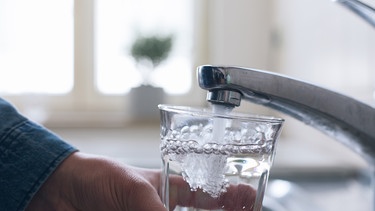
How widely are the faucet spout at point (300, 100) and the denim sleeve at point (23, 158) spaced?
0.21 metres

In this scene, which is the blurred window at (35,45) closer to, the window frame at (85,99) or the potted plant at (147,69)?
the window frame at (85,99)

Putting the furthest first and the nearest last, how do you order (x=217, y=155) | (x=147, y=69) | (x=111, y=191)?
(x=147, y=69)
(x=111, y=191)
(x=217, y=155)

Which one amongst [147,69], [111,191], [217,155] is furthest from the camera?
[147,69]

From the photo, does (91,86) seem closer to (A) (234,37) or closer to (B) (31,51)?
(B) (31,51)

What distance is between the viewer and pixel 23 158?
0.53 metres

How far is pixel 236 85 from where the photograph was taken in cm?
38

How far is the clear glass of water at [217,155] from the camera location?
382 mm

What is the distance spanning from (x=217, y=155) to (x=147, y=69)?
1368mm

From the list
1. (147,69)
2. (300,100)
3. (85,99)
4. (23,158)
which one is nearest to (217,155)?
(300,100)

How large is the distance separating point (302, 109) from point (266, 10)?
131cm

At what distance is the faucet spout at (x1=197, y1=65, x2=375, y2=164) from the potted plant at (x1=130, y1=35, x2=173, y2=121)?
48.0 inches

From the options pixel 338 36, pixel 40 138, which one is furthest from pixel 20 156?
pixel 338 36

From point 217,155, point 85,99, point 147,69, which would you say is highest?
point 217,155

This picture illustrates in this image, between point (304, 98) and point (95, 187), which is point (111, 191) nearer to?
point (95, 187)
